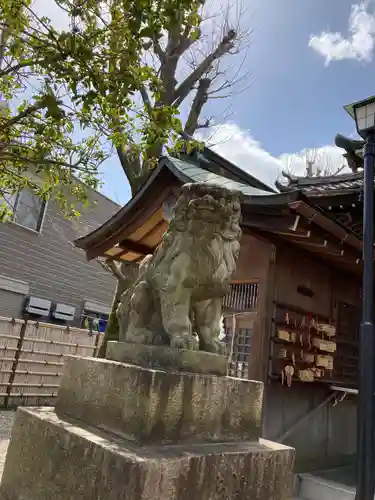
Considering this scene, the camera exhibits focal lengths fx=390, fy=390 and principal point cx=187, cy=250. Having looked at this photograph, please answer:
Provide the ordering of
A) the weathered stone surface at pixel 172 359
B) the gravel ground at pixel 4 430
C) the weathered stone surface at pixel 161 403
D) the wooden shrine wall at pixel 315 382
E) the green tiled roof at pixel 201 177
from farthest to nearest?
the gravel ground at pixel 4 430
the wooden shrine wall at pixel 315 382
the green tiled roof at pixel 201 177
the weathered stone surface at pixel 172 359
the weathered stone surface at pixel 161 403

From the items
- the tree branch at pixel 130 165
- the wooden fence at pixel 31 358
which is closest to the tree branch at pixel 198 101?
the tree branch at pixel 130 165

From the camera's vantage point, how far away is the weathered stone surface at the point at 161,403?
2117mm

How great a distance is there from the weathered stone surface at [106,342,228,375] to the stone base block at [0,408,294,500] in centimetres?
43

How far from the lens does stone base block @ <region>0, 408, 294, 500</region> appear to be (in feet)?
6.11

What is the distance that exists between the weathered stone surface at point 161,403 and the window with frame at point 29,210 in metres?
11.5

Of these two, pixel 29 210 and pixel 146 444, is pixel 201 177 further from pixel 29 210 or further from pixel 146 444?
pixel 29 210

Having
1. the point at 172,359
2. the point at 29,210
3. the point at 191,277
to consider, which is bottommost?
the point at 172,359

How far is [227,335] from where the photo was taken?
6348 millimetres

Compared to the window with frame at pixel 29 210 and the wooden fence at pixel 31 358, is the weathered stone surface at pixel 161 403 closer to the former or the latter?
the wooden fence at pixel 31 358

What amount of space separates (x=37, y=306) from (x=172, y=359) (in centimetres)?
1262

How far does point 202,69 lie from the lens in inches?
410

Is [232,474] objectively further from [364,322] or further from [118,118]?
[118,118]

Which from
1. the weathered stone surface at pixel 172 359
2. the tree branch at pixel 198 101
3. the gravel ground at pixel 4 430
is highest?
the tree branch at pixel 198 101

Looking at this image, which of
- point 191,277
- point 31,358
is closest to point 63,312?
point 31,358
